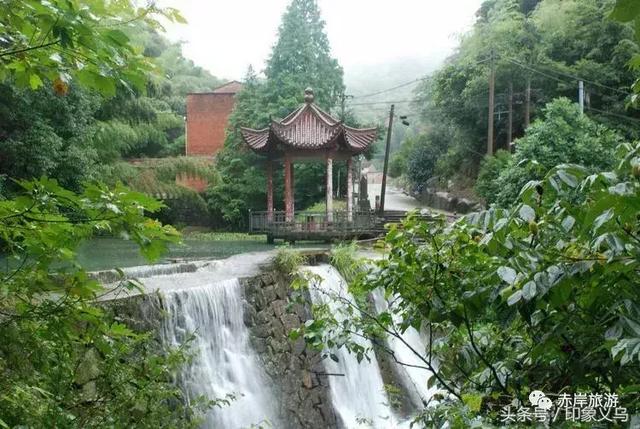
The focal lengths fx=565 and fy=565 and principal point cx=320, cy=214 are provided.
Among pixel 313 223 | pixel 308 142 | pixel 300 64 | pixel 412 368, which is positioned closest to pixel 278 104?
pixel 300 64

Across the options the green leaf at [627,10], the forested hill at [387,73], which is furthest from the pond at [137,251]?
the forested hill at [387,73]

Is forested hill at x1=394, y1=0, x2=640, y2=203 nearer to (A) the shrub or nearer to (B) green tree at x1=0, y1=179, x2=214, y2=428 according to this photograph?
(A) the shrub

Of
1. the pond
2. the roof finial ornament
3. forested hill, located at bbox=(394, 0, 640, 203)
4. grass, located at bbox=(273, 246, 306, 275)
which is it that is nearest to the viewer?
grass, located at bbox=(273, 246, 306, 275)

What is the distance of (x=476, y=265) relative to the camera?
207 centimetres

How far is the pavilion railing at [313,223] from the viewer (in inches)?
554

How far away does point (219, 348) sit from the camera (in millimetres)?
6535

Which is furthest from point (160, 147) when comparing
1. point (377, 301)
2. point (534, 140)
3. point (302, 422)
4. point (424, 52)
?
point (424, 52)

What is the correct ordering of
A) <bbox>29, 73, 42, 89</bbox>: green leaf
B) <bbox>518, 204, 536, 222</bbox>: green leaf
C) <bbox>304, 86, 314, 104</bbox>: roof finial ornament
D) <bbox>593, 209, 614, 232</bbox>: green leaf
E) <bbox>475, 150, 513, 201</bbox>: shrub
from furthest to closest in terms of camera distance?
<bbox>475, 150, 513, 201</bbox>: shrub, <bbox>304, 86, 314, 104</bbox>: roof finial ornament, <bbox>29, 73, 42, 89</bbox>: green leaf, <bbox>518, 204, 536, 222</bbox>: green leaf, <bbox>593, 209, 614, 232</bbox>: green leaf

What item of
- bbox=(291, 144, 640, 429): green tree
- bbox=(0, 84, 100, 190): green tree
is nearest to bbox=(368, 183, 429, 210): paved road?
bbox=(0, 84, 100, 190): green tree

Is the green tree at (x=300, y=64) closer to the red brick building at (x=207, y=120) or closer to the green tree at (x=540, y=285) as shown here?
the red brick building at (x=207, y=120)

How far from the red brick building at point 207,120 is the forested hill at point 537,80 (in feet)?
29.1

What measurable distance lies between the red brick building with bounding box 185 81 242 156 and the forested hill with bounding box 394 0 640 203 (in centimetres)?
887

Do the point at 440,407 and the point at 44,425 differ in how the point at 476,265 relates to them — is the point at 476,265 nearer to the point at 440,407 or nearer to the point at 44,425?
the point at 440,407

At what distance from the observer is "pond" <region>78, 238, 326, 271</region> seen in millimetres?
10672
